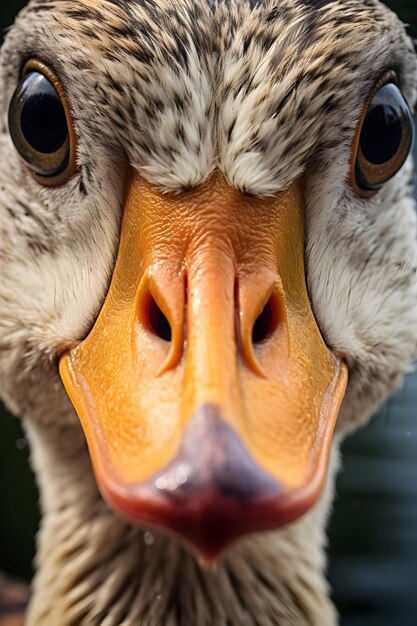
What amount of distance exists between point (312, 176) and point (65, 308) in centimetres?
67

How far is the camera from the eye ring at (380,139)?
2.61 m

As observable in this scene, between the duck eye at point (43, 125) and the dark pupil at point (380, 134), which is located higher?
the duck eye at point (43, 125)

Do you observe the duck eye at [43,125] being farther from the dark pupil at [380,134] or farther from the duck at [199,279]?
the dark pupil at [380,134]

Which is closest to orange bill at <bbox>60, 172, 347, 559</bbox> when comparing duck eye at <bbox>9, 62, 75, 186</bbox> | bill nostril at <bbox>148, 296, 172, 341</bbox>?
bill nostril at <bbox>148, 296, 172, 341</bbox>

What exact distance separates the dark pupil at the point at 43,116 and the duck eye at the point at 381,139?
0.73 metres

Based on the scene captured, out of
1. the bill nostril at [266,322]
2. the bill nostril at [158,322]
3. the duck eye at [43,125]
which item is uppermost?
the duck eye at [43,125]

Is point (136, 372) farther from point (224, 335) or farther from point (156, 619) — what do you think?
point (156, 619)

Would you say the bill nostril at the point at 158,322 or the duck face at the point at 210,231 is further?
the bill nostril at the point at 158,322

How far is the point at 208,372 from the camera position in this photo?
1.93m

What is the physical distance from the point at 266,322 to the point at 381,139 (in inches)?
28.6

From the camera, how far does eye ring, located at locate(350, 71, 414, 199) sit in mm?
2605

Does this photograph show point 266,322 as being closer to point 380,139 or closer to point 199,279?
point 199,279

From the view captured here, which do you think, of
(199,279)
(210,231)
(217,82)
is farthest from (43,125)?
(199,279)

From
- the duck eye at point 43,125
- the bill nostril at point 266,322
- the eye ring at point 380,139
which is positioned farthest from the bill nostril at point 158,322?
the eye ring at point 380,139
